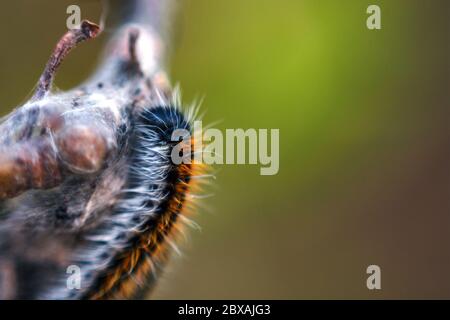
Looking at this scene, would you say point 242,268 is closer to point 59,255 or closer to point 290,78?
point 290,78

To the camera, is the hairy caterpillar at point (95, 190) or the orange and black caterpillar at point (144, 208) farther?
the orange and black caterpillar at point (144, 208)

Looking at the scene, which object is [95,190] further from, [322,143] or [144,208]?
[322,143]

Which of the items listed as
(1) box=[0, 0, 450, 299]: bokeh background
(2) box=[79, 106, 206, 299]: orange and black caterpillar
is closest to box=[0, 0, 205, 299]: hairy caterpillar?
(2) box=[79, 106, 206, 299]: orange and black caterpillar

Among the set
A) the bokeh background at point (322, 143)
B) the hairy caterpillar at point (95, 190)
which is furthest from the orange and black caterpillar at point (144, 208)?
the bokeh background at point (322, 143)

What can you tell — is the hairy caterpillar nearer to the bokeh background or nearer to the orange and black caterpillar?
the orange and black caterpillar

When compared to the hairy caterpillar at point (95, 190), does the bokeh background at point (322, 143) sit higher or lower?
higher

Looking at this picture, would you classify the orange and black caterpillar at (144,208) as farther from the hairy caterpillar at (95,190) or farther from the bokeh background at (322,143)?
the bokeh background at (322,143)
